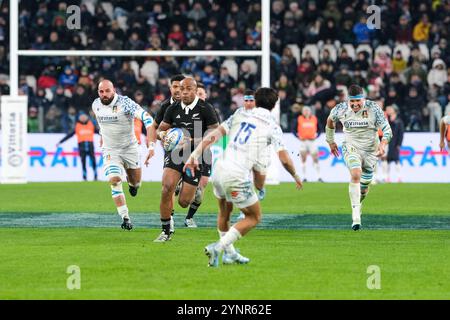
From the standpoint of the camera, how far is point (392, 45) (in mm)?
35625

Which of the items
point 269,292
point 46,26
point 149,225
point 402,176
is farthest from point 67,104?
point 269,292

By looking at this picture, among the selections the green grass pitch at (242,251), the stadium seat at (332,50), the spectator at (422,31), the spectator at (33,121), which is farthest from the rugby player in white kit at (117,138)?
the spectator at (422,31)

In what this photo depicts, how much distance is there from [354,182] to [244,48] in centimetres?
1750

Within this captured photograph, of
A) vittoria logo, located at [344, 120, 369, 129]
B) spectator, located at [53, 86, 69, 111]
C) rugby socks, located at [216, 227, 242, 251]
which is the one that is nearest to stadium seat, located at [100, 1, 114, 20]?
spectator, located at [53, 86, 69, 111]

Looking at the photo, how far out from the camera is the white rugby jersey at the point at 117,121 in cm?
1770

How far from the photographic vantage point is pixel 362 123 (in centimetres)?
1867

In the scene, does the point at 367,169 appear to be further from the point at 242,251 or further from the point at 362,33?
the point at 362,33

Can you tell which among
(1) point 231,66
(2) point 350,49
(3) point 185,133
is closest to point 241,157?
(3) point 185,133

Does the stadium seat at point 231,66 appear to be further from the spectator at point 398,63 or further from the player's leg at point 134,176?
the player's leg at point 134,176

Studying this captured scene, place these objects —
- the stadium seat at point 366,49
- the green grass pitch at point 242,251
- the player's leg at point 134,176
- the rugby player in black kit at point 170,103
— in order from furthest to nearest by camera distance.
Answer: the stadium seat at point 366,49
the player's leg at point 134,176
the rugby player in black kit at point 170,103
the green grass pitch at point 242,251

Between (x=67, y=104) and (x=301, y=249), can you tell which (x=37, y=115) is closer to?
(x=67, y=104)

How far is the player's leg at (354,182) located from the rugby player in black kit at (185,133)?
275 centimetres

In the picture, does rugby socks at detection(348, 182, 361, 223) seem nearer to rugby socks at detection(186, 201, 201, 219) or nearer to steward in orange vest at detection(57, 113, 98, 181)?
rugby socks at detection(186, 201, 201, 219)

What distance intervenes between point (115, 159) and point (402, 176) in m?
16.4
